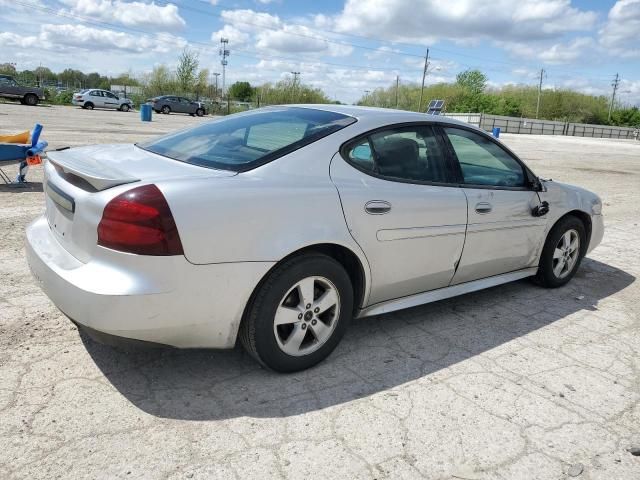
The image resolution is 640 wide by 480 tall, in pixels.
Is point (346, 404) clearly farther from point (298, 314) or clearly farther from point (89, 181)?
point (89, 181)

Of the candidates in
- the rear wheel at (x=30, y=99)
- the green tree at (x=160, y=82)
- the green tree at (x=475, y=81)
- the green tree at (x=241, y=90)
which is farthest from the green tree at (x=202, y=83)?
the green tree at (x=475, y=81)

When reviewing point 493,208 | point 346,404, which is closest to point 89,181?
point 346,404

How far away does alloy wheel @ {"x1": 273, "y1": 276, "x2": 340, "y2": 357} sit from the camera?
2.91m

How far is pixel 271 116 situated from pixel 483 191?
1.59m

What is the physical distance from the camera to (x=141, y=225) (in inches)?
95.6

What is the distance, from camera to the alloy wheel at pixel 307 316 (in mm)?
2910

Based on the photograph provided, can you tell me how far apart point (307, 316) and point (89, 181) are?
4.36 ft

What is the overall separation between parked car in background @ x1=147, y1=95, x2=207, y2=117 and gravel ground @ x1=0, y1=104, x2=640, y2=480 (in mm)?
41292

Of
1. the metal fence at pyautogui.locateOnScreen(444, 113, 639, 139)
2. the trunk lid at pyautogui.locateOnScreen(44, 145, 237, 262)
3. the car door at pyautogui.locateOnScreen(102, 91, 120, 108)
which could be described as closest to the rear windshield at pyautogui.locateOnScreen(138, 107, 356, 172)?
the trunk lid at pyautogui.locateOnScreen(44, 145, 237, 262)

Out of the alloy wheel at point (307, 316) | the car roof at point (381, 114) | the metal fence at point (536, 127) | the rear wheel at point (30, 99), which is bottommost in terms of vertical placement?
the alloy wheel at point (307, 316)

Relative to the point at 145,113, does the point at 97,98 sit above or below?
above

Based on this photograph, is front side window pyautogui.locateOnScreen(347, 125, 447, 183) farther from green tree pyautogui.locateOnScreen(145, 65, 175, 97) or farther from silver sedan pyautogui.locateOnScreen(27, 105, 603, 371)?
green tree pyautogui.locateOnScreen(145, 65, 175, 97)

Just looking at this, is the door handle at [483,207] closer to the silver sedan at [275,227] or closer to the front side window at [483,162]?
the silver sedan at [275,227]

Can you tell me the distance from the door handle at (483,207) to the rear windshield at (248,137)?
1123 millimetres
